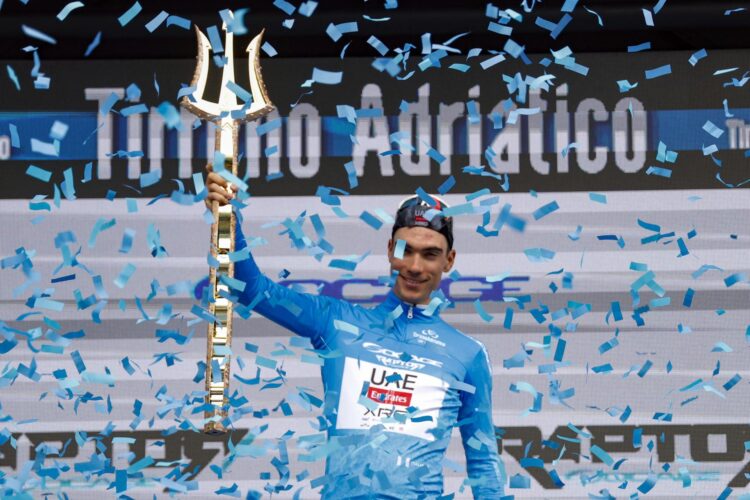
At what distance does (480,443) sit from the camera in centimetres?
302

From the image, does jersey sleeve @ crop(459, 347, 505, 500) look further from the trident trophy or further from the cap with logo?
the trident trophy

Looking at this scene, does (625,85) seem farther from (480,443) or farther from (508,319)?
(480,443)

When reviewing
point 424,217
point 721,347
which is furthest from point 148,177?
point 721,347

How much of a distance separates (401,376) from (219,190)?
700mm

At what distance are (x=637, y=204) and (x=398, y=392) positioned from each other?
6.12 ft

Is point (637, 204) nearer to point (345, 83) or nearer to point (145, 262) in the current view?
point (345, 83)

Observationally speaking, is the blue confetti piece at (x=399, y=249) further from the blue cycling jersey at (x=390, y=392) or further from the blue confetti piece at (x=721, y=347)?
the blue confetti piece at (x=721, y=347)

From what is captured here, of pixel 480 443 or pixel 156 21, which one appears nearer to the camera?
pixel 480 443

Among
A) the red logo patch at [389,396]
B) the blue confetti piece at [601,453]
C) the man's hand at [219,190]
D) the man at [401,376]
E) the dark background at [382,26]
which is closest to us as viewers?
the man's hand at [219,190]

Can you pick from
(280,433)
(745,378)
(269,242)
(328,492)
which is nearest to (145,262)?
(269,242)

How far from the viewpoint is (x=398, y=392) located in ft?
9.82

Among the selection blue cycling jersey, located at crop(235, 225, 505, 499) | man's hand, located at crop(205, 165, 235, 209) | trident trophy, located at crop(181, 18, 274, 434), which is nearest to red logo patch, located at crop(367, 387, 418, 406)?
blue cycling jersey, located at crop(235, 225, 505, 499)

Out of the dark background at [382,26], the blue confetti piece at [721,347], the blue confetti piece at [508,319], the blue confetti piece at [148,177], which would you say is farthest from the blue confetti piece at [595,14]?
the blue confetti piece at [148,177]

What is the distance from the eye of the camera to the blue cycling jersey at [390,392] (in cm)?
286
